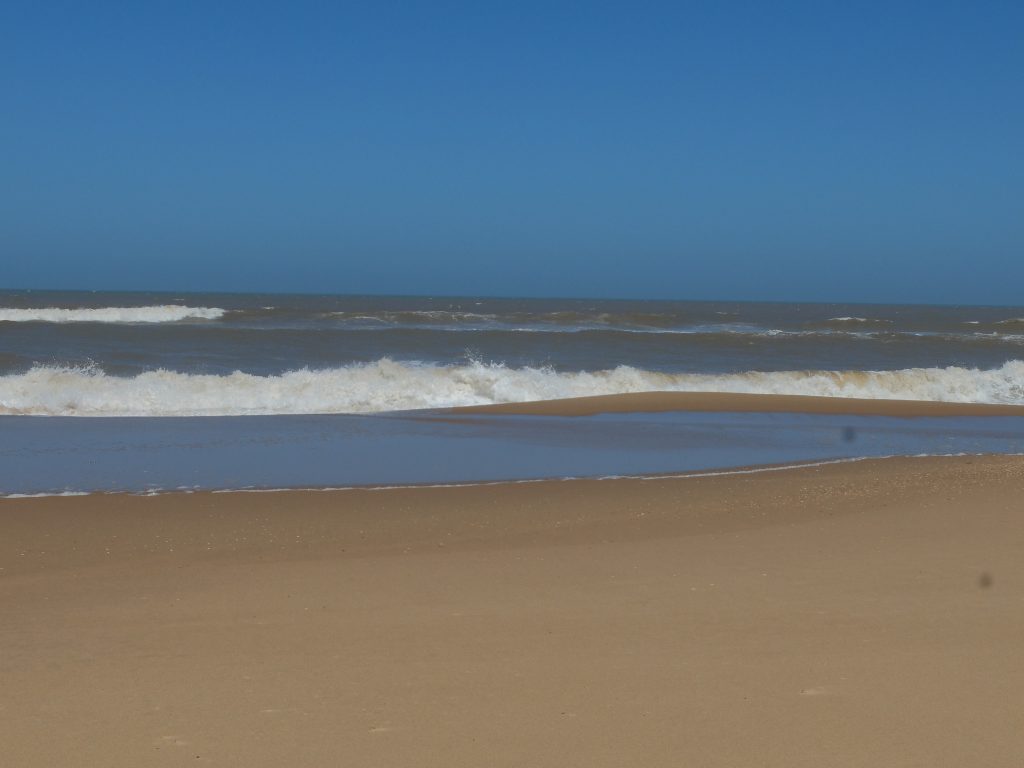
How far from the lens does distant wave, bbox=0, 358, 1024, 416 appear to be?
579 inches

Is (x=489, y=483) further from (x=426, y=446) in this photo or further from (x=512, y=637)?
(x=512, y=637)

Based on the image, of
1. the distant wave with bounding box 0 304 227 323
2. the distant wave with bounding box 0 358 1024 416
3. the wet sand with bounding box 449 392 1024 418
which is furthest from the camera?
the distant wave with bounding box 0 304 227 323

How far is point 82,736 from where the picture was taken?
3174 millimetres

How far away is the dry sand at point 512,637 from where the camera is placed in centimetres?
317

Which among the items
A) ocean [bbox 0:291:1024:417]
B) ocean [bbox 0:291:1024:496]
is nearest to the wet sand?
ocean [bbox 0:291:1024:496]

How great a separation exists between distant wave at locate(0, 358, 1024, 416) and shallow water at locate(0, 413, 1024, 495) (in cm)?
132

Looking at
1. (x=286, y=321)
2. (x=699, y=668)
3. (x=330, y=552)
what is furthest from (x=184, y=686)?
(x=286, y=321)

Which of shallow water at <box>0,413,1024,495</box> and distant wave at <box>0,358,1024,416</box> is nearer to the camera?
shallow water at <box>0,413,1024,495</box>

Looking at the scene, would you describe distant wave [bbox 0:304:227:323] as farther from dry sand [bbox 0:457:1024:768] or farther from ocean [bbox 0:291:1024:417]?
dry sand [bbox 0:457:1024:768]

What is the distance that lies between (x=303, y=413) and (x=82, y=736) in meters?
11.5

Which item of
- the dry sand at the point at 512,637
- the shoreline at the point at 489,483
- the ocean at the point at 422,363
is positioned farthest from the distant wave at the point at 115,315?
the dry sand at the point at 512,637

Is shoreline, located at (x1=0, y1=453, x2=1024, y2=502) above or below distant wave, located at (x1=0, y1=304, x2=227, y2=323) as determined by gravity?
below

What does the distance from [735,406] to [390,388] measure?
5339mm

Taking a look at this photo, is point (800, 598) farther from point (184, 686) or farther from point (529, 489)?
point (529, 489)
